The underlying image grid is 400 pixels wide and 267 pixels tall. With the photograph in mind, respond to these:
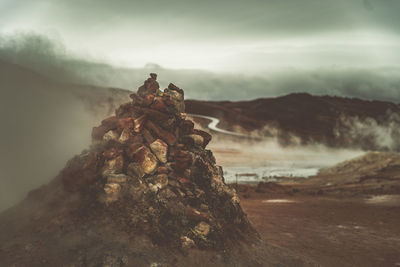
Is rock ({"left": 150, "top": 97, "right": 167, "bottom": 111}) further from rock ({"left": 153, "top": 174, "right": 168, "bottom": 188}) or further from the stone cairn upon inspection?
rock ({"left": 153, "top": 174, "right": 168, "bottom": 188})

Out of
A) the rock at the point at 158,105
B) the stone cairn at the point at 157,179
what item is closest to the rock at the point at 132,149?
the stone cairn at the point at 157,179

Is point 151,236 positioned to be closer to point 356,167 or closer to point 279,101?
point 356,167

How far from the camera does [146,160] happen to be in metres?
6.68

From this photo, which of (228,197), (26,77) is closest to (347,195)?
(228,197)

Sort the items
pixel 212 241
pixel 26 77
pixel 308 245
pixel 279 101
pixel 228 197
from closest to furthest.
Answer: pixel 212 241 → pixel 228 197 → pixel 308 245 → pixel 26 77 → pixel 279 101

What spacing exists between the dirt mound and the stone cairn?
2cm

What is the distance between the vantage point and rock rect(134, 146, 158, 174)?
261 inches

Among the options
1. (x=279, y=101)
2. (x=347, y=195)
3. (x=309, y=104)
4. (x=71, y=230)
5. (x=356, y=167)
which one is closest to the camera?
(x=71, y=230)

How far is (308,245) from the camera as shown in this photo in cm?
889

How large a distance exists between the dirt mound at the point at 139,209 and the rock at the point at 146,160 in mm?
21

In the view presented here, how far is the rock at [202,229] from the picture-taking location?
20.6ft

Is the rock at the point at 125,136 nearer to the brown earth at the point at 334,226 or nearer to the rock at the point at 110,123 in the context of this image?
the rock at the point at 110,123

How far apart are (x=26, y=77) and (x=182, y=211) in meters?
6.94

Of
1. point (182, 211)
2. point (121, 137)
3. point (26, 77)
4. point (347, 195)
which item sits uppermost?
point (26, 77)
